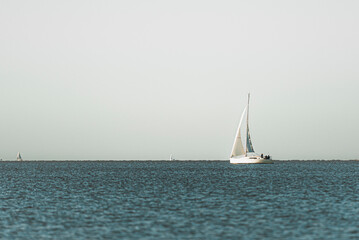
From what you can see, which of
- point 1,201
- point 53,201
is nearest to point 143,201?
point 53,201

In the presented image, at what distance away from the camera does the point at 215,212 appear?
4697 cm

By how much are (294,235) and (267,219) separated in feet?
24.0

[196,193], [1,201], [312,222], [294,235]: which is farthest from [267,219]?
[1,201]

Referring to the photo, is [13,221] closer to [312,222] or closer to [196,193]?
[312,222]

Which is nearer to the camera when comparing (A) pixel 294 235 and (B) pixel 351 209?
(A) pixel 294 235

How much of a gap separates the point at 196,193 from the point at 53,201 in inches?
729

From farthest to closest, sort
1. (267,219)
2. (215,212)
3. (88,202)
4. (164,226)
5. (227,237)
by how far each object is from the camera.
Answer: (88,202) < (215,212) < (267,219) < (164,226) < (227,237)

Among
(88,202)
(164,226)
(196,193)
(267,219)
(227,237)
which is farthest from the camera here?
(196,193)

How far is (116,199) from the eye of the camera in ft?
198

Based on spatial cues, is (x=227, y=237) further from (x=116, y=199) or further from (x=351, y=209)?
(x=116, y=199)

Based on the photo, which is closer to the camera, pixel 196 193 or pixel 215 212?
pixel 215 212

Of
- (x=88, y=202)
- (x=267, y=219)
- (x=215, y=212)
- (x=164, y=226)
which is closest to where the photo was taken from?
(x=164, y=226)

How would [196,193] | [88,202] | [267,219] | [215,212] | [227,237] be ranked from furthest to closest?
[196,193]
[88,202]
[215,212]
[267,219]
[227,237]

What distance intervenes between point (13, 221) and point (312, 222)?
23603mm
